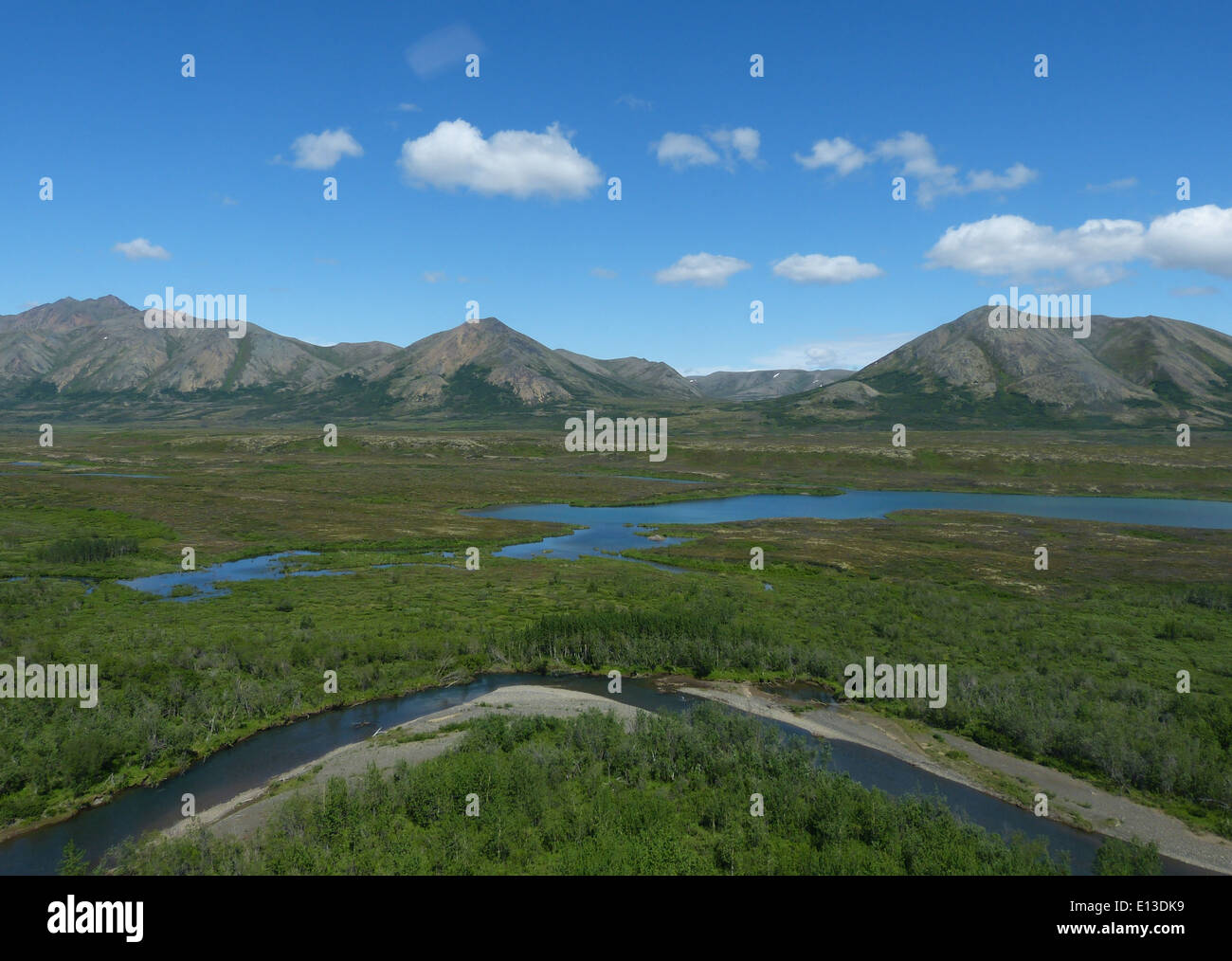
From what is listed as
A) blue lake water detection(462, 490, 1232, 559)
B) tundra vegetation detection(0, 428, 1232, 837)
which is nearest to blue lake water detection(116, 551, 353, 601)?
tundra vegetation detection(0, 428, 1232, 837)

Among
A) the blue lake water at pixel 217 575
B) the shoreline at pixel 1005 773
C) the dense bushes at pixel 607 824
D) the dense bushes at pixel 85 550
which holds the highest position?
the dense bushes at pixel 85 550

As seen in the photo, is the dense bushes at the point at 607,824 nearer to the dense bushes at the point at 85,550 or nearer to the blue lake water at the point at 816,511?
the blue lake water at the point at 816,511

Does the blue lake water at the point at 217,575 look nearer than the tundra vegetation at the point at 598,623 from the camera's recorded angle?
No

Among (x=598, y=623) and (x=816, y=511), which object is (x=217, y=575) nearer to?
(x=598, y=623)

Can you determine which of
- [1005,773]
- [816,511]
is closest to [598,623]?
[1005,773]

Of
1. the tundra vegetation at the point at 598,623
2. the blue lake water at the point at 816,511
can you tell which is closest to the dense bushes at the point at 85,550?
the tundra vegetation at the point at 598,623

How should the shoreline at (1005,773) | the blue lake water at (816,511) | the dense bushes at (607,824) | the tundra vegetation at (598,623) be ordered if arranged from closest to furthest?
the dense bushes at (607,824) → the shoreline at (1005,773) → the tundra vegetation at (598,623) → the blue lake water at (816,511)

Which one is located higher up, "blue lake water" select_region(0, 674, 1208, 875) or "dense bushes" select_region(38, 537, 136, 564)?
"dense bushes" select_region(38, 537, 136, 564)

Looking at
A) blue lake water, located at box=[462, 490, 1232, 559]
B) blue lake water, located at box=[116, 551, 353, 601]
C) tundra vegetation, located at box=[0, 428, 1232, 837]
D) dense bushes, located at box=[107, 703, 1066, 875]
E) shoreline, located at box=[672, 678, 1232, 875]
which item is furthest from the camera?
blue lake water, located at box=[462, 490, 1232, 559]

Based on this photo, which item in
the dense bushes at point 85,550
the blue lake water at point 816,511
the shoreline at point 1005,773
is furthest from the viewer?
the blue lake water at point 816,511

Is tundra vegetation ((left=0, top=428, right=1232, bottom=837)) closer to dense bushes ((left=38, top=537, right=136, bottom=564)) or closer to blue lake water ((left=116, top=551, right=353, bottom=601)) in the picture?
dense bushes ((left=38, top=537, right=136, bottom=564))
